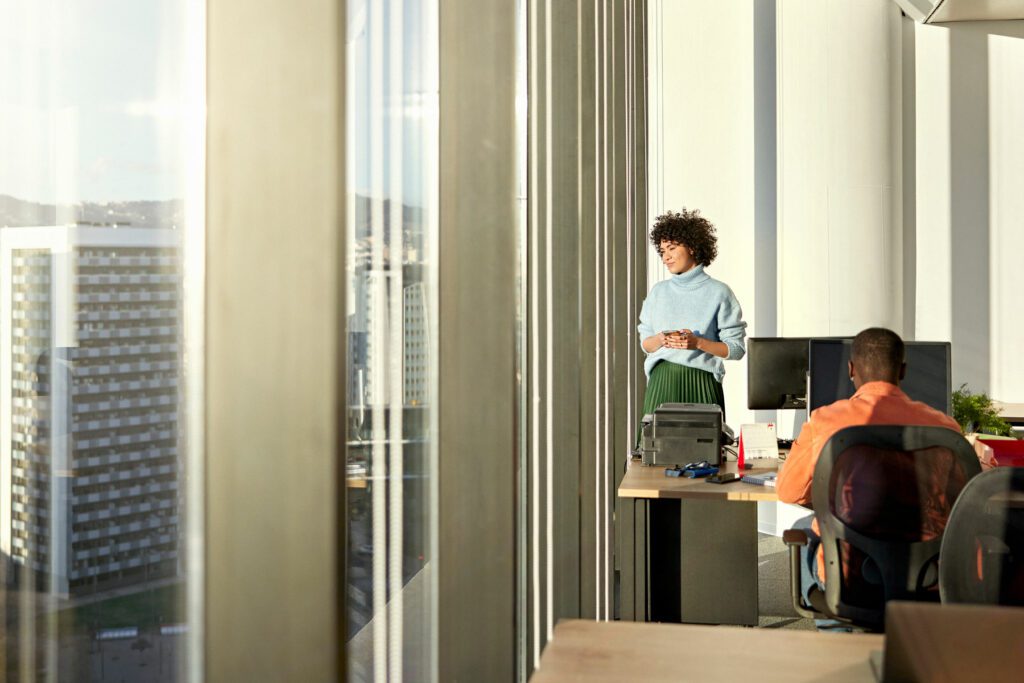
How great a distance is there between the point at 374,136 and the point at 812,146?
18.3ft

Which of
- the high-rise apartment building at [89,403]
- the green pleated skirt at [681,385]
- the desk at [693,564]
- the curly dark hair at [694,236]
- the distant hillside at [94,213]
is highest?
the curly dark hair at [694,236]

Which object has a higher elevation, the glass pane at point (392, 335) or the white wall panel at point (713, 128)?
the white wall panel at point (713, 128)

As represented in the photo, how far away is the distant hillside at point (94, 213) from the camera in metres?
0.63

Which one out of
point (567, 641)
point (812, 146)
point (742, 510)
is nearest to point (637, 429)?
point (742, 510)

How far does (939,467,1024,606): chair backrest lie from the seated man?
563 mm

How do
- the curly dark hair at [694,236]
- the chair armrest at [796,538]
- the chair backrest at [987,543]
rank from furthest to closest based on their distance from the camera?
the curly dark hair at [694,236]
the chair armrest at [796,538]
the chair backrest at [987,543]

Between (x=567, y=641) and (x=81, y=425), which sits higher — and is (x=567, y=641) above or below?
below

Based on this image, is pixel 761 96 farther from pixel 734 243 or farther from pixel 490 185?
pixel 490 185

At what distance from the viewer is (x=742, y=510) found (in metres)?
4.02

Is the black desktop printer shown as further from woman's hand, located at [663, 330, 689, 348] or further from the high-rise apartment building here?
the high-rise apartment building

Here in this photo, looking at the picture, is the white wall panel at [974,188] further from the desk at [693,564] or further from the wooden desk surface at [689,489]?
the wooden desk surface at [689,489]

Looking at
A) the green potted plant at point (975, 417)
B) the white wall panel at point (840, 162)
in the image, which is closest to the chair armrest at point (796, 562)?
the green potted plant at point (975, 417)

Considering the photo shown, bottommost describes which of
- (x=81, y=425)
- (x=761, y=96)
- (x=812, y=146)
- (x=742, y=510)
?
(x=742, y=510)

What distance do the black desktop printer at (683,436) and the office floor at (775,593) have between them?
3.34ft
